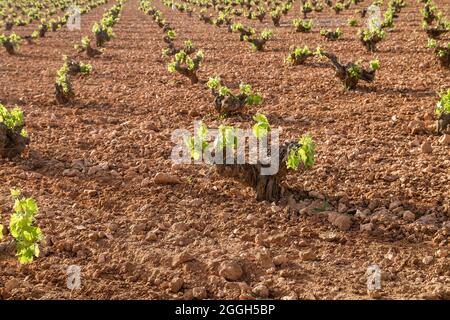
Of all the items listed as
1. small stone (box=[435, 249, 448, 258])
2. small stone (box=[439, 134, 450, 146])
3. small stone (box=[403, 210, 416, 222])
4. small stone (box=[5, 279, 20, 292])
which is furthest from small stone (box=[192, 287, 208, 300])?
small stone (box=[439, 134, 450, 146])

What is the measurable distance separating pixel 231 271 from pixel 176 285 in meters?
0.52

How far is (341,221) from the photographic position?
17.1ft

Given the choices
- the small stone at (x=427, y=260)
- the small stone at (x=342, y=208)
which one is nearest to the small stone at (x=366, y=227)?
the small stone at (x=342, y=208)

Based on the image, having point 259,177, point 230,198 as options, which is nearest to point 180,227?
point 230,198

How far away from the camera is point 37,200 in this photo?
6078 millimetres

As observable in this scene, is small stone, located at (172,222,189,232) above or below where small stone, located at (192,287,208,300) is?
above

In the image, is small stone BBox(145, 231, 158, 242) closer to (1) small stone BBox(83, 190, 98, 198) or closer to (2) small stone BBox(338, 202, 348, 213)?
(1) small stone BBox(83, 190, 98, 198)

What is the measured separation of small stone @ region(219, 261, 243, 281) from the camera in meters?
4.50

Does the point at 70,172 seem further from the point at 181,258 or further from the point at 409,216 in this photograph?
the point at 409,216

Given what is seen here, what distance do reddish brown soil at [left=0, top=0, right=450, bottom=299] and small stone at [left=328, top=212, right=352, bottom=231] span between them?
6cm

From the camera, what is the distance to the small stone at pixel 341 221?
5184mm

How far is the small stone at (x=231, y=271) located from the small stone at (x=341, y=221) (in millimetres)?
1279

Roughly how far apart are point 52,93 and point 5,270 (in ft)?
24.2

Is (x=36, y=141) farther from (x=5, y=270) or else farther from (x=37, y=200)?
(x=5, y=270)
